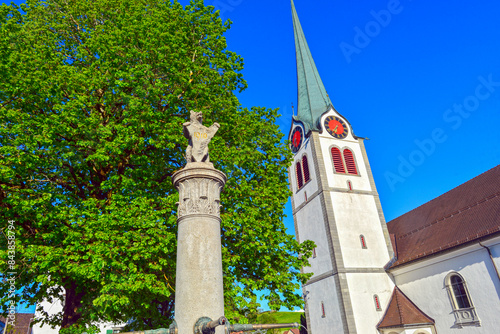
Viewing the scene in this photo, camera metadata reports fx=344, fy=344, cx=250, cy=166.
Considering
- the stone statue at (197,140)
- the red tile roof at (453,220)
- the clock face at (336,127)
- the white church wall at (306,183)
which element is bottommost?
the stone statue at (197,140)

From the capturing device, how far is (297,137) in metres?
36.3

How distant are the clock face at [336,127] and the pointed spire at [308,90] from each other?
3.50 ft

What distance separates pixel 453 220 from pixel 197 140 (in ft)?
78.4

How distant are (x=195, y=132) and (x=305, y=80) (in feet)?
113

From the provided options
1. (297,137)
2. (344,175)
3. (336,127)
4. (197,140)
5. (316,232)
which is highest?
(297,137)

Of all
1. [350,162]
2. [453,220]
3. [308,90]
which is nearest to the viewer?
[453,220]

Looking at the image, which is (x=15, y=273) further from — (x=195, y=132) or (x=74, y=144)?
(x=195, y=132)

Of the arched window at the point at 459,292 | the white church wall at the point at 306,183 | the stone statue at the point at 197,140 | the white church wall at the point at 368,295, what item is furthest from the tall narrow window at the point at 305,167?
the stone statue at the point at 197,140

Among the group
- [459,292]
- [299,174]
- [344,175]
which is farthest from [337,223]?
[459,292]

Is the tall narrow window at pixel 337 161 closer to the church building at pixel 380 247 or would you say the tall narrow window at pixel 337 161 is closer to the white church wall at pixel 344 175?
the church building at pixel 380 247

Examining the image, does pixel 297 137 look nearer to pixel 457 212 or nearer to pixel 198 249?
pixel 457 212

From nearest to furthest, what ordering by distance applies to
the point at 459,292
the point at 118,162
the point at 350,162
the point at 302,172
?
the point at 118,162, the point at 459,292, the point at 350,162, the point at 302,172

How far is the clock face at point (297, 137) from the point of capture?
35.2 meters

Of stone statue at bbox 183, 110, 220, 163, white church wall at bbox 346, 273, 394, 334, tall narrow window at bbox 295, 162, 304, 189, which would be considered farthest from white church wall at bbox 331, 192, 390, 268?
stone statue at bbox 183, 110, 220, 163
